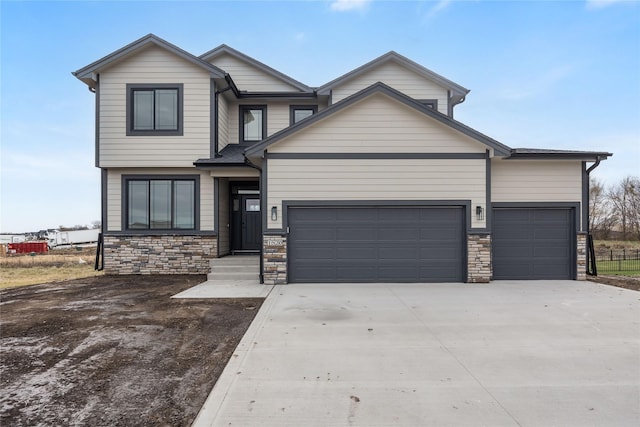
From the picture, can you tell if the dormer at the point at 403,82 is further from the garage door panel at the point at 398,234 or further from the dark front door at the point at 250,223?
the garage door panel at the point at 398,234

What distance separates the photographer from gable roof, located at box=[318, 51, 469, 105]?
40.5 feet

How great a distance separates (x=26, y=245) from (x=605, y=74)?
37.8m

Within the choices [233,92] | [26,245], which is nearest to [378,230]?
[233,92]

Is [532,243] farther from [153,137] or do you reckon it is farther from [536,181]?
[153,137]

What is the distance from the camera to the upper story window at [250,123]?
1266 cm

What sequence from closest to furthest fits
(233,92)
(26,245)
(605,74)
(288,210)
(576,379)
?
(576,379) → (288,210) → (233,92) → (605,74) → (26,245)

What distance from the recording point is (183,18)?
1444cm

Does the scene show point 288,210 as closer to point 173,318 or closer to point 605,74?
point 173,318

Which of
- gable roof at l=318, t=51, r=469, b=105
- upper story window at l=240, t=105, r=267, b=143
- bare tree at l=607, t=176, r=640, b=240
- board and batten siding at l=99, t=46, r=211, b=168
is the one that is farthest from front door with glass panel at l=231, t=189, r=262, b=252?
bare tree at l=607, t=176, r=640, b=240

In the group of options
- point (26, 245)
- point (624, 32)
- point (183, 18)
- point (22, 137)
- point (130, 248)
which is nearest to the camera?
point (130, 248)

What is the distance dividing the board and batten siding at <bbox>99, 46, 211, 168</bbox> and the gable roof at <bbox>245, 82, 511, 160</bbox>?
3171mm

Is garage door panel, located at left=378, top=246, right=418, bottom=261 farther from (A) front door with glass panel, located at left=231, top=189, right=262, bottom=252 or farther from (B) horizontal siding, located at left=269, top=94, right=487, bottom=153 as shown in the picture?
(A) front door with glass panel, located at left=231, top=189, right=262, bottom=252

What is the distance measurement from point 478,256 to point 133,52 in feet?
40.6

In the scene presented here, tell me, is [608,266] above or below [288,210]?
below
